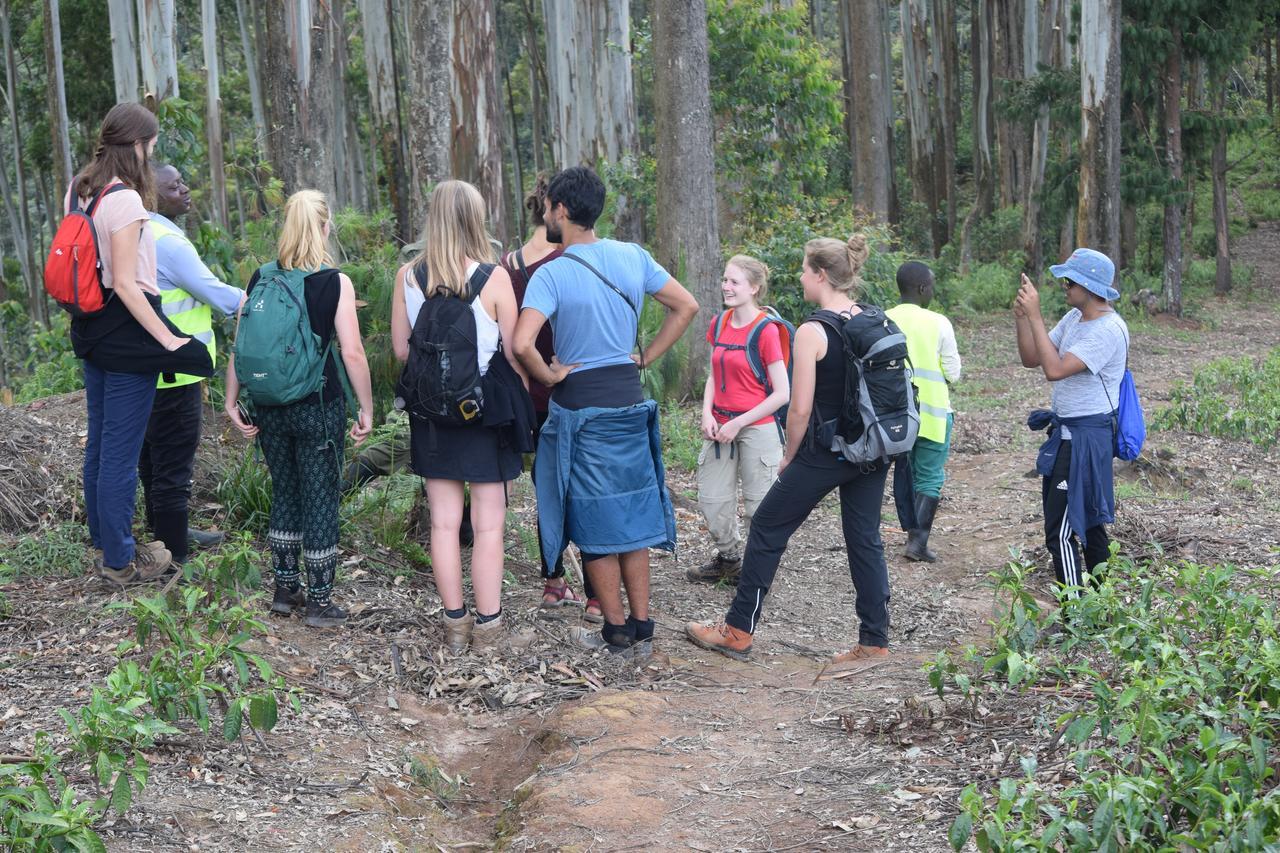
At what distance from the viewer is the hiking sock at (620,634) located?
519 centimetres

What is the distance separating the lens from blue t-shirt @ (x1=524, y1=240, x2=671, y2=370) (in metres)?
4.84

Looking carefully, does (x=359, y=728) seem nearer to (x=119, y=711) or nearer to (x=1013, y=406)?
(x=119, y=711)

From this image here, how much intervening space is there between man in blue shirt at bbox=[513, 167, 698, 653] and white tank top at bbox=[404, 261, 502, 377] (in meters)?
0.10

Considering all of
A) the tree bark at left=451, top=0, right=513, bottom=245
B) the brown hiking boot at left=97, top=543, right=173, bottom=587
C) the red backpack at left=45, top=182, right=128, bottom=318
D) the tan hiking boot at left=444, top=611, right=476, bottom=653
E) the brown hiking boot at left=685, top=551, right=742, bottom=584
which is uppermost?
the tree bark at left=451, top=0, right=513, bottom=245

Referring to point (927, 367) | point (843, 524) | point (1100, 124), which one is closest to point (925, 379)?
point (927, 367)

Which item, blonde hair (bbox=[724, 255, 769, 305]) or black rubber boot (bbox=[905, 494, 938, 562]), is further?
black rubber boot (bbox=[905, 494, 938, 562])

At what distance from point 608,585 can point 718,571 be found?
5.49 ft

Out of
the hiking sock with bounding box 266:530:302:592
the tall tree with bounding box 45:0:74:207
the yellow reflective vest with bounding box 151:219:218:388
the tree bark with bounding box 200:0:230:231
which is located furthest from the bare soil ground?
the tall tree with bounding box 45:0:74:207

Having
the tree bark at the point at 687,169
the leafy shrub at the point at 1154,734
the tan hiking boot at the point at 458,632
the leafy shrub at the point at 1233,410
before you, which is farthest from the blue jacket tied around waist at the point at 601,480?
the leafy shrub at the point at 1233,410

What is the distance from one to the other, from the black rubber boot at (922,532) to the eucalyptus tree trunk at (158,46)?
865 centimetres

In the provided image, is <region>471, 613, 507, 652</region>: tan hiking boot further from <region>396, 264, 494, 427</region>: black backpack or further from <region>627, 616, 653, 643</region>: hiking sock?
<region>396, 264, 494, 427</region>: black backpack

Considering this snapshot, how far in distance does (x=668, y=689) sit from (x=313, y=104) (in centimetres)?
836

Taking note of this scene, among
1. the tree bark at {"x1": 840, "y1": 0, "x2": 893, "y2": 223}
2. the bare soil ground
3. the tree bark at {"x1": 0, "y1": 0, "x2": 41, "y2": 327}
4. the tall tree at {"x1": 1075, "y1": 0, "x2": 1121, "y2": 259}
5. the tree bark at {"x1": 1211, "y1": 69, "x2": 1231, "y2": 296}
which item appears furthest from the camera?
the tree bark at {"x1": 0, "y1": 0, "x2": 41, "y2": 327}

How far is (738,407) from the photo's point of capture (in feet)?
20.0
